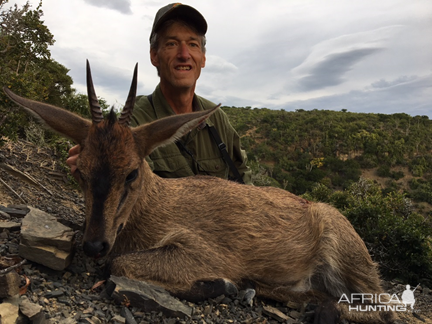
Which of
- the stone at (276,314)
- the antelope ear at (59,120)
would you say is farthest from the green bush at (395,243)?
the antelope ear at (59,120)

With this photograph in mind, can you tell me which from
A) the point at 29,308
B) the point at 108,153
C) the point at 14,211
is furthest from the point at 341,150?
the point at 29,308

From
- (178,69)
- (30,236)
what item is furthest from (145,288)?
(178,69)

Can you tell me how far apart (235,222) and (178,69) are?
313 centimetres

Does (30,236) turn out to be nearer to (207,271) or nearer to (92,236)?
(92,236)

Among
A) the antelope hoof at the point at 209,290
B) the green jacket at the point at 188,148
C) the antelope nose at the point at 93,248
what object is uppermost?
the green jacket at the point at 188,148

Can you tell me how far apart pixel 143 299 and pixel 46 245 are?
1.22 m

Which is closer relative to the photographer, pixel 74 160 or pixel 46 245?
pixel 46 245

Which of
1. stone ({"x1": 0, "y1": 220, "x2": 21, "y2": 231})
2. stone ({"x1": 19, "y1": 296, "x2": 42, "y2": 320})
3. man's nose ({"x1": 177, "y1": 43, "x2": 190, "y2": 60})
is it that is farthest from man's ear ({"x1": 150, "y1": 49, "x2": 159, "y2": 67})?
stone ({"x1": 19, "y1": 296, "x2": 42, "y2": 320})

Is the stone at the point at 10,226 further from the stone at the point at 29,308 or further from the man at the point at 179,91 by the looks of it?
the man at the point at 179,91

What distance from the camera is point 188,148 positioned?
608 cm

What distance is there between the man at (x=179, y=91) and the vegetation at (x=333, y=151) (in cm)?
297

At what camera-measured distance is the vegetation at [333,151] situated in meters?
7.51

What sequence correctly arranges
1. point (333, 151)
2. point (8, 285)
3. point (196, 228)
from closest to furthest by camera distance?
1. point (8, 285)
2. point (196, 228)
3. point (333, 151)

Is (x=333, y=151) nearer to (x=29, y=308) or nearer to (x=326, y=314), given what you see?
(x=326, y=314)
